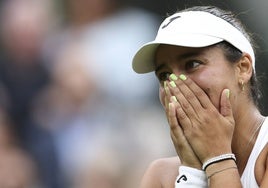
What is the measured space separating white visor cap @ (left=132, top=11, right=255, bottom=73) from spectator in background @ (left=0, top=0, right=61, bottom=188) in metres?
1.40

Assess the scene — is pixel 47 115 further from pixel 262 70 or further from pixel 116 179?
pixel 262 70

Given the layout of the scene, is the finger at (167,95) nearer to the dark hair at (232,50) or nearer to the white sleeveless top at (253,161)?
the dark hair at (232,50)

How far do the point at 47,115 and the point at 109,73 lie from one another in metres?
0.49

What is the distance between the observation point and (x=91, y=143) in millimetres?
4043

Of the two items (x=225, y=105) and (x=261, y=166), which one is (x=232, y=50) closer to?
(x=225, y=105)

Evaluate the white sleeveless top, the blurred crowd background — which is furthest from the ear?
the blurred crowd background

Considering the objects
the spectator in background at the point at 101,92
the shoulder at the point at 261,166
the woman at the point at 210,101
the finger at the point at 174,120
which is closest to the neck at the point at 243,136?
the woman at the point at 210,101

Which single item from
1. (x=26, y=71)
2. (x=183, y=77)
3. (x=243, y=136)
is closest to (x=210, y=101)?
(x=183, y=77)

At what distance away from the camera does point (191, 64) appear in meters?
2.62

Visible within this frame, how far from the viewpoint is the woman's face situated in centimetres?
257

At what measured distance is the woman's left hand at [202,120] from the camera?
8.27 feet

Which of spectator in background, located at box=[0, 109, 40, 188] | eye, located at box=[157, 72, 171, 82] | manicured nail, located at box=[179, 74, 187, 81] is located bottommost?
spectator in background, located at box=[0, 109, 40, 188]

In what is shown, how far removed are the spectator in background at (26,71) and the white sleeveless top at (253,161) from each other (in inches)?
65.2

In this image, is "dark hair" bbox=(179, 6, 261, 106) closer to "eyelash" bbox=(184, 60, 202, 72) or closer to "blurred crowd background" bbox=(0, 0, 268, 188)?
"eyelash" bbox=(184, 60, 202, 72)
